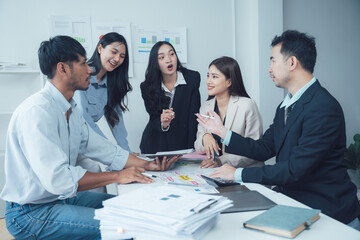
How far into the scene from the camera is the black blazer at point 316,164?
4.46 feet

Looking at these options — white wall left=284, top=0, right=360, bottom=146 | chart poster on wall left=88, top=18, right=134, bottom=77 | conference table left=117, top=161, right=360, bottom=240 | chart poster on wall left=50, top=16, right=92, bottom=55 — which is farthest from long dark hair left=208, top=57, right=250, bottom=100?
white wall left=284, top=0, right=360, bottom=146

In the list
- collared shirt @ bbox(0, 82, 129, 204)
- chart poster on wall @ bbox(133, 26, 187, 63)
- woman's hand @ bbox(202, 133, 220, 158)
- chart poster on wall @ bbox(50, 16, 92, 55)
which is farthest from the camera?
chart poster on wall @ bbox(133, 26, 187, 63)

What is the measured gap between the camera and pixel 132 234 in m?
0.88

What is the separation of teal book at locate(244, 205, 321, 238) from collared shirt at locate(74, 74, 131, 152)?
5.30 ft

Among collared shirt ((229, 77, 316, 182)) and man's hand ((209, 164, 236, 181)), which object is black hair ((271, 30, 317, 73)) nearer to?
collared shirt ((229, 77, 316, 182))

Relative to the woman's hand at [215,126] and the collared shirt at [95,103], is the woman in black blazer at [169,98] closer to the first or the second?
the collared shirt at [95,103]

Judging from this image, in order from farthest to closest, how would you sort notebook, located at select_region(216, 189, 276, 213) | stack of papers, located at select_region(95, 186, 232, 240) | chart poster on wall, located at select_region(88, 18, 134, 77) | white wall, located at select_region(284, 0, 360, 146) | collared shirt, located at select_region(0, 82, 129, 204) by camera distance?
white wall, located at select_region(284, 0, 360, 146)
chart poster on wall, located at select_region(88, 18, 134, 77)
collared shirt, located at select_region(0, 82, 129, 204)
notebook, located at select_region(216, 189, 276, 213)
stack of papers, located at select_region(95, 186, 232, 240)

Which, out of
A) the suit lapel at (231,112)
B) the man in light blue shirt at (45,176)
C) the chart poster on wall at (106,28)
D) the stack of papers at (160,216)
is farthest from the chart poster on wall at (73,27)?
the stack of papers at (160,216)

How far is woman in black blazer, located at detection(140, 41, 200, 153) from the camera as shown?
2742mm

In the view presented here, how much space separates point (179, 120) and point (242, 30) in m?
1.64

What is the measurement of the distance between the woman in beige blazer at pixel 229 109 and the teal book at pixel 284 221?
1.01m

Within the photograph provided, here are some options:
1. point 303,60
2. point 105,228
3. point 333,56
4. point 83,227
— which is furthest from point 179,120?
point 333,56

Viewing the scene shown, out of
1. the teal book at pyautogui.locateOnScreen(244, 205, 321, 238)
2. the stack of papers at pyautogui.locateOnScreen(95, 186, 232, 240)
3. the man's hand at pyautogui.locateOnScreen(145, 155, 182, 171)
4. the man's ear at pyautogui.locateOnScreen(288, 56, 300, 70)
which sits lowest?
the man's hand at pyautogui.locateOnScreen(145, 155, 182, 171)

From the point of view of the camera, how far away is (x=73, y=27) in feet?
11.2
